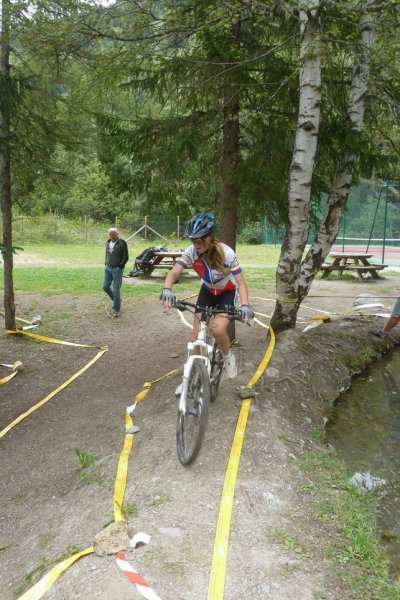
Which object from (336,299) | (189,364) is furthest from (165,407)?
(336,299)

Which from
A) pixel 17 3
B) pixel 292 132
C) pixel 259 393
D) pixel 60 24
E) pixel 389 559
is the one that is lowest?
pixel 389 559

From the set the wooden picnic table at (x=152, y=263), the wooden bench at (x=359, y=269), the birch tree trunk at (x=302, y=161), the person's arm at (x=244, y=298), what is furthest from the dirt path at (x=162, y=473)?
the wooden picnic table at (x=152, y=263)

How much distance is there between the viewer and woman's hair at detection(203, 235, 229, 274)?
14.5ft

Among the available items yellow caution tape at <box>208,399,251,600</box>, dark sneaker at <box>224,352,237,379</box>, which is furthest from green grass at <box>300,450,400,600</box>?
dark sneaker at <box>224,352,237,379</box>

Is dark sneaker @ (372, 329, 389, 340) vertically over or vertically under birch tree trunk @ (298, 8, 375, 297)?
under

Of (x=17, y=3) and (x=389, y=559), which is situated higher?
(x=17, y=3)

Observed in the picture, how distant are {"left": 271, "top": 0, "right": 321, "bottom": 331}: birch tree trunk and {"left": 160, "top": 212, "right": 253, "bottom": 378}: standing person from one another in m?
2.47

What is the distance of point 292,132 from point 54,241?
83.2 feet

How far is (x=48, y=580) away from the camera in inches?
111

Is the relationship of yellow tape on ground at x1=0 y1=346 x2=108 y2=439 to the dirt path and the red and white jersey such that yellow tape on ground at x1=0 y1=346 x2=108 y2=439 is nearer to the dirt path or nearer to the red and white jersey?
the dirt path

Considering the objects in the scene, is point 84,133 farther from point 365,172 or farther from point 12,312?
point 365,172

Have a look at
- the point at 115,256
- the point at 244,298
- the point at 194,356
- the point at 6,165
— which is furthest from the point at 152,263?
the point at 194,356

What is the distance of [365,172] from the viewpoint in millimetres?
7402

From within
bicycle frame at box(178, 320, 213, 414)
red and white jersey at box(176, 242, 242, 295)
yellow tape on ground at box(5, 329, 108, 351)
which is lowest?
yellow tape on ground at box(5, 329, 108, 351)
